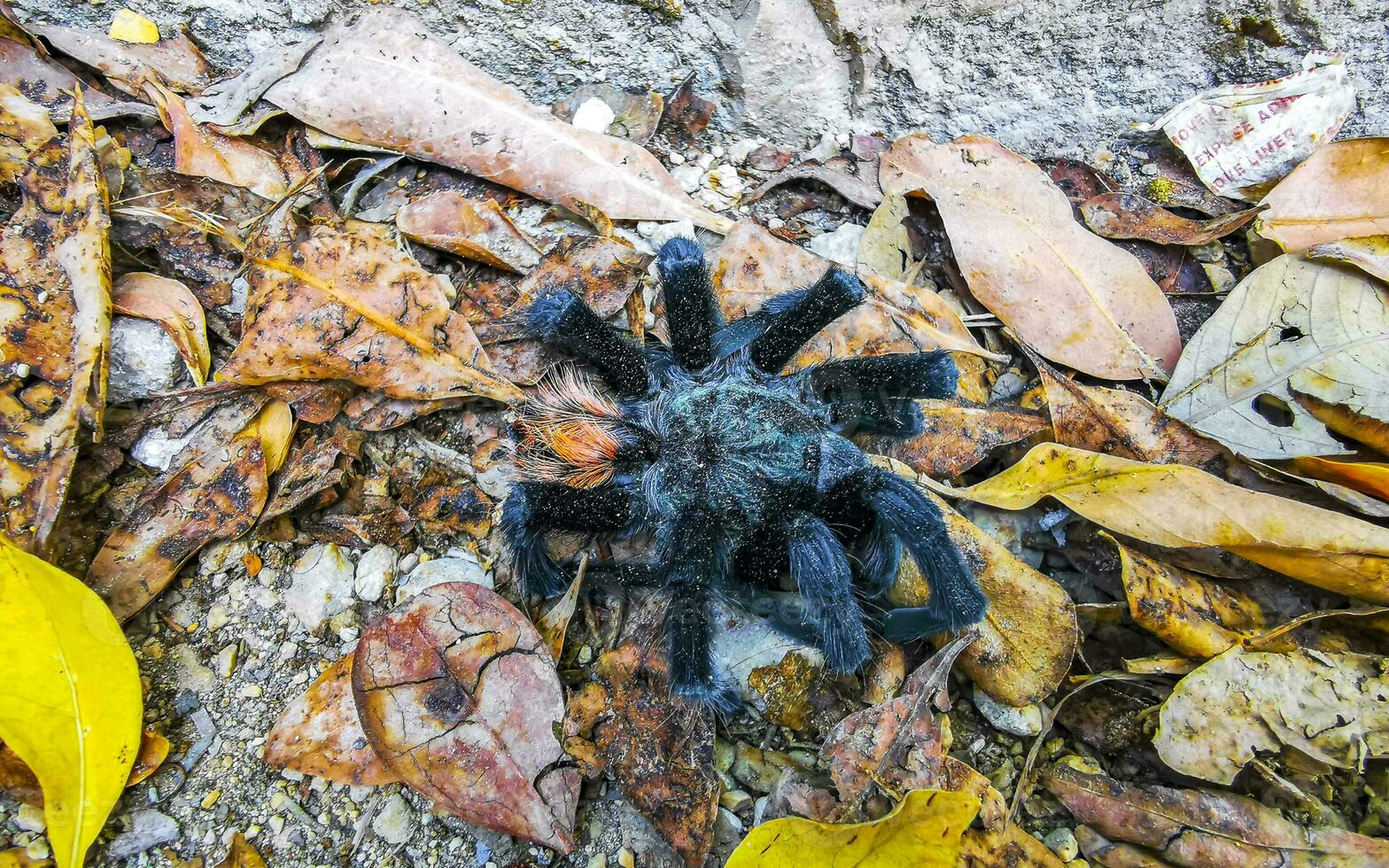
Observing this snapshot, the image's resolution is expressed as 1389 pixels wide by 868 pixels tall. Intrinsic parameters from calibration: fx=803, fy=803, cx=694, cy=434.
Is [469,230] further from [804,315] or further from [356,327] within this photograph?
[804,315]

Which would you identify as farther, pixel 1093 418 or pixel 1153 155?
pixel 1153 155

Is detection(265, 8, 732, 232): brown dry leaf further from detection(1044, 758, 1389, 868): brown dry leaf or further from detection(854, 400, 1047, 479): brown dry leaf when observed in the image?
detection(1044, 758, 1389, 868): brown dry leaf

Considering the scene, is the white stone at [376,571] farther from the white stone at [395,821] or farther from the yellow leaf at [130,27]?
the yellow leaf at [130,27]

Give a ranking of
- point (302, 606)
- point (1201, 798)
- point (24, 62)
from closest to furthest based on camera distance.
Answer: point (1201, 798), point (302, 606), point (24, 62)

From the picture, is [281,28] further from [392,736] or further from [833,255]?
[392,736]

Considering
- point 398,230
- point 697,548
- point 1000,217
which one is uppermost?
point 1000,217

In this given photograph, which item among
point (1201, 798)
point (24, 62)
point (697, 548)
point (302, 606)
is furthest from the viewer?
point (24, 62)

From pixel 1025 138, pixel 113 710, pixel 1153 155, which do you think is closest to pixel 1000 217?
pixel 1025 138

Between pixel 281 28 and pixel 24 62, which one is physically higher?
pixel 281 28
